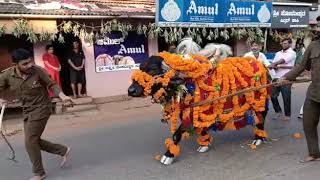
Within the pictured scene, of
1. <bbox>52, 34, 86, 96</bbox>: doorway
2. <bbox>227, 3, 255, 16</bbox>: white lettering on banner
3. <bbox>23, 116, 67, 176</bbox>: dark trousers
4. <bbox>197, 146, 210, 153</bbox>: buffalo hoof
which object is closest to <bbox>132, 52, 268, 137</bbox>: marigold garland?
<bbox>197, 146, 210, 153</bbox>: buffalo hoof

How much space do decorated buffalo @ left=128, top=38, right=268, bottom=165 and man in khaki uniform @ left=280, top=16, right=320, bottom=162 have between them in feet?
2.35

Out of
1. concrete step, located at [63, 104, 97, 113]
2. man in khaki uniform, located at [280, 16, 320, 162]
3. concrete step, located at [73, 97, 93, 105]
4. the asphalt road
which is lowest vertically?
the asphalt road

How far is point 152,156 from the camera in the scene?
6.11 m

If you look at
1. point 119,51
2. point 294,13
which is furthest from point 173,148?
point 294,13

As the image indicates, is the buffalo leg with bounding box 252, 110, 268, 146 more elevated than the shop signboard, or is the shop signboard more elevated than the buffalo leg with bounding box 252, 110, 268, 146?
the shop signboard

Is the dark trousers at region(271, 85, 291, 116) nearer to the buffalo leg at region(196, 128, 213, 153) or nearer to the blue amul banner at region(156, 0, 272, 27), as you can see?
the buffalo leg at region(196, 128, 213, 153)

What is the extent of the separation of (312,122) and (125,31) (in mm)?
6615

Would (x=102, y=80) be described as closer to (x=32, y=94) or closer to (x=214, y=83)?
(x=214, y=83)

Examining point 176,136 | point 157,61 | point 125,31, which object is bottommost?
point 176,136

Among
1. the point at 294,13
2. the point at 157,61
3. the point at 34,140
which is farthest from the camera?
the point at 294,13

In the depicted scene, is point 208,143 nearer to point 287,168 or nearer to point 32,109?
point 287,168

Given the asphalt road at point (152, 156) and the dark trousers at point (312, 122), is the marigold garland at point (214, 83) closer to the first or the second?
the asphalt road at point (152, 156)

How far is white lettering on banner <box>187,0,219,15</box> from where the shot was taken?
41.0 ft

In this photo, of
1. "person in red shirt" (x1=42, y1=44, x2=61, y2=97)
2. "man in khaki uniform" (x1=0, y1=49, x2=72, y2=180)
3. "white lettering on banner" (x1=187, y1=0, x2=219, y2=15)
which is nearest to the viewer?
"man in khaki uniform" (x1=0, y1=49, x2=72, y2=180)
